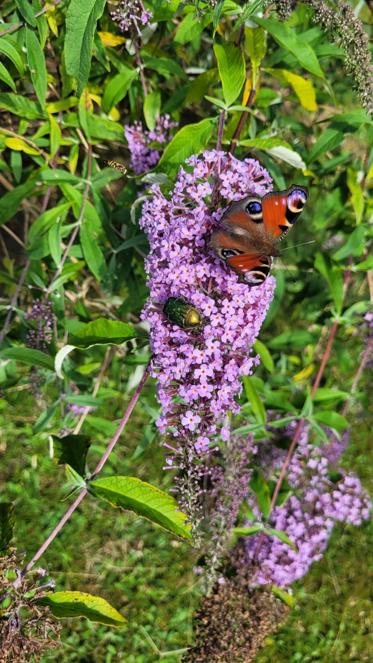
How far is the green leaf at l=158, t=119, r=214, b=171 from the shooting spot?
234 cm

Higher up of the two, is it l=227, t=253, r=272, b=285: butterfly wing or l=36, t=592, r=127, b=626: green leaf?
l=227, t=253, r=272, b=285: butterfly wing

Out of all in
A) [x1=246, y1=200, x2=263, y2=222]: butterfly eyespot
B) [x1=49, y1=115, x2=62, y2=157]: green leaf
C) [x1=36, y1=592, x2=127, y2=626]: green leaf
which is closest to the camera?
[x1=246, y1=200, x2=263, y2=222]: butterfly eyespot

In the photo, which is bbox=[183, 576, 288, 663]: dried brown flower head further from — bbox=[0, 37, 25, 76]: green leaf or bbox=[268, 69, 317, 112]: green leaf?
bbox=[0, 37, 25, 76]: green leaf

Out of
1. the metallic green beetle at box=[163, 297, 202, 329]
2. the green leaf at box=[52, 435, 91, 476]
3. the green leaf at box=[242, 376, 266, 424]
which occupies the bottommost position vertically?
the green leaf at box=[52, 435, 91, 476]

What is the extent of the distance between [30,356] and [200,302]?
2.76ft

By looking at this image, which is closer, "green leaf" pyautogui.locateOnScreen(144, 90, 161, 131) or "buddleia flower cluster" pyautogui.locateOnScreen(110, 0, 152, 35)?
"buddleia flower cluster" pyautogui.locateOnScreen(110, 0, 152, 35)

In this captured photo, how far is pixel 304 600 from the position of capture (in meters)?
3.58

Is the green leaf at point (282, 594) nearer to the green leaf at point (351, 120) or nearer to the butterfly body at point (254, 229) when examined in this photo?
the butterfly body at point (254, 229)

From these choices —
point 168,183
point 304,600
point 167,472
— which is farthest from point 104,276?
→ point 304,600

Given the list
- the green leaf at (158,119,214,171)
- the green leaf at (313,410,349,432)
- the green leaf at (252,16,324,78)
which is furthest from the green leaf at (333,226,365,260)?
the green leaf at (158,119,214,171)

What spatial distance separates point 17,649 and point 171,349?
0.90 m

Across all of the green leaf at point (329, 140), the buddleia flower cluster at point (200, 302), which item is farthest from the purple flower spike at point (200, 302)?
the green leaf at point (329, 140)

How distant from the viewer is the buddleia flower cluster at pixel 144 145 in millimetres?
2727

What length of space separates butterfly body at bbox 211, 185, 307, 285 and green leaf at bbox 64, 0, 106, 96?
57 centimetres
